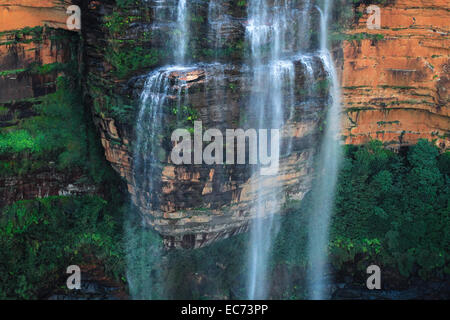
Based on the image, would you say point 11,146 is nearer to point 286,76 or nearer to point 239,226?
point 239,226

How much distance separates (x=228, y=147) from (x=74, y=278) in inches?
204

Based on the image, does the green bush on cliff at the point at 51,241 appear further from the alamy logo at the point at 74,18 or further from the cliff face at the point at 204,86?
the alamy logo at the point at 74,18

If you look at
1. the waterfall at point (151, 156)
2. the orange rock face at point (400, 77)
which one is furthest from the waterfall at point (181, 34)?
the orange rock face at point (400, 77)

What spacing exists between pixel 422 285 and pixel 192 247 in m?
5.99

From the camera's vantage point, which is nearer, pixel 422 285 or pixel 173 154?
pixel 173 154

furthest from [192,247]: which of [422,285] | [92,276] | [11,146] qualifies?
[422,285]

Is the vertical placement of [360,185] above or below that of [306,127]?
below

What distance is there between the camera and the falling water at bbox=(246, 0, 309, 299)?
936cm

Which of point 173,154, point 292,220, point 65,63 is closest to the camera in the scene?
point 173,154

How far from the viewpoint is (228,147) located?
927cm

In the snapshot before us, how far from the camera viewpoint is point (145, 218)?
33.4 ft

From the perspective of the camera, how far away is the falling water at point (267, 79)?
9.36 metres

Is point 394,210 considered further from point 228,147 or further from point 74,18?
point 74,18

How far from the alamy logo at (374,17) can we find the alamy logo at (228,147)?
12.6 feet
